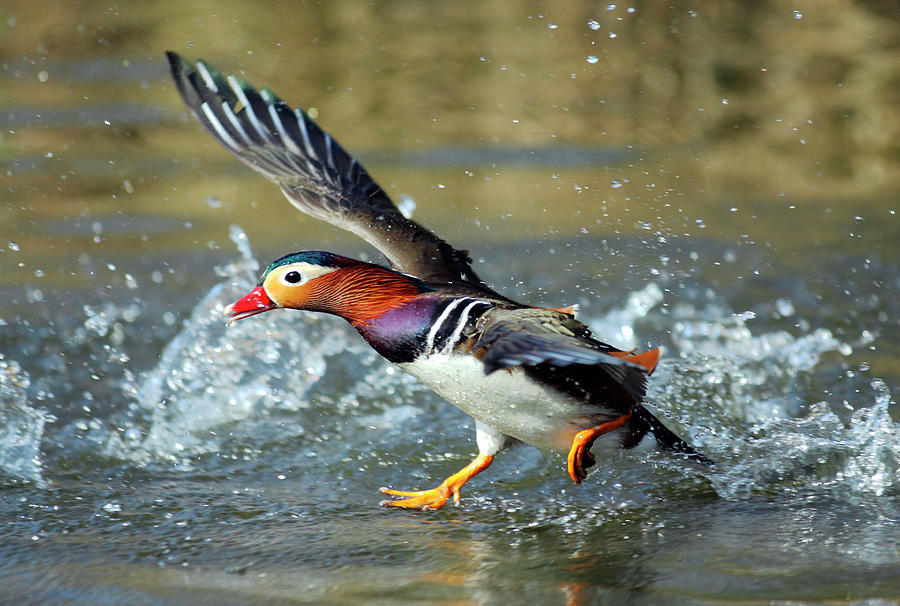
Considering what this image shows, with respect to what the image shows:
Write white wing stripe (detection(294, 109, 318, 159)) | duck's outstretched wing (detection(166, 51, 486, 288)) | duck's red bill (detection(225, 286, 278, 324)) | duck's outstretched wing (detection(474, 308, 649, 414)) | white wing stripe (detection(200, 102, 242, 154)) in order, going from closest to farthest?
duck's outstretched wing (detection(474, 308, 649, 414))
duck's red bill (detection(225, 286, 278, 324))
duck's outstretched wing (detection(166, 51, 486, 288))
white wing stripe (detection(200, 102, 242, 154))
white wing stripe (detection(294, 109, 318, 159))

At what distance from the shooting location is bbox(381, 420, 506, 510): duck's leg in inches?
124

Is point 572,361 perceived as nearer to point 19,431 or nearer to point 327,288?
point 327,288

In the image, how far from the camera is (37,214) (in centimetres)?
643

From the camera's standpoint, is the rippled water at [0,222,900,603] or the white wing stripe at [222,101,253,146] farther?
the white wing stripe at [222,101,253,146]

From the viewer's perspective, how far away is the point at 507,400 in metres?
2.87

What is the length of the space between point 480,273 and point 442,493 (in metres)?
2.39

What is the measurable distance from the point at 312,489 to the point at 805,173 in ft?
14.3

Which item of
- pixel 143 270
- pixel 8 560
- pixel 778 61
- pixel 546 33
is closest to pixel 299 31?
pixel 546 33

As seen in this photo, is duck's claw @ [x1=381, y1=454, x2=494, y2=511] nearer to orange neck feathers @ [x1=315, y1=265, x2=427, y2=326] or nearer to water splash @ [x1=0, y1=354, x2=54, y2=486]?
orange neck feathers @ [x1=315, y1=265, x2=427, y2=326]

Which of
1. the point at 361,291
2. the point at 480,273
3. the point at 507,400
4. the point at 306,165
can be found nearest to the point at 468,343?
the point at 507,400

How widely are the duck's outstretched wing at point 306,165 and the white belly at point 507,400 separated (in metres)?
0.58

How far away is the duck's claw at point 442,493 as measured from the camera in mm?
3154

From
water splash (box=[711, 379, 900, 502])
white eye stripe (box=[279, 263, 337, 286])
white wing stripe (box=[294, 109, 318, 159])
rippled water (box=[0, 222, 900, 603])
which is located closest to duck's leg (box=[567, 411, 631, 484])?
rippled water (box=[0, 222, 900, 603])

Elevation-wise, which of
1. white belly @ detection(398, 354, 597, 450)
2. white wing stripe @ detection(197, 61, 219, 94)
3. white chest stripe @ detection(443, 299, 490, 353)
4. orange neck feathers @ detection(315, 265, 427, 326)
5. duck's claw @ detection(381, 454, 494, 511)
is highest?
white wing stripe @ detection(197, 61, 219, 94)
